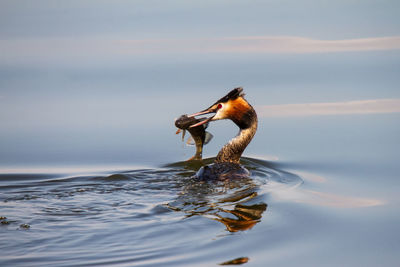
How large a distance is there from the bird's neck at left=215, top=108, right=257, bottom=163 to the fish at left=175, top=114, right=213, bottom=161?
0.37m

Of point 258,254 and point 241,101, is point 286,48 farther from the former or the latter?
point 258,254

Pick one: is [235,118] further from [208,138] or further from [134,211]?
[134,211]

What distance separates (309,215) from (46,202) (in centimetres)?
253

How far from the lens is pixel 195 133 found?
8.95 meters

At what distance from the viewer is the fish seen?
877 centimetres

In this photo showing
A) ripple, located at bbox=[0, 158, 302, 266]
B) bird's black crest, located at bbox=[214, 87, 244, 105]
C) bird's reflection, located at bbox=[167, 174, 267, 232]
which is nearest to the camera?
ripple, located at bbox=[0, 158, 302, 266]

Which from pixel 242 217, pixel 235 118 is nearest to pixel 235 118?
pixel 235 118

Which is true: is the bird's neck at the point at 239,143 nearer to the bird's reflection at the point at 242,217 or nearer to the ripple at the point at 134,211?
the ripple at the point at 134,211

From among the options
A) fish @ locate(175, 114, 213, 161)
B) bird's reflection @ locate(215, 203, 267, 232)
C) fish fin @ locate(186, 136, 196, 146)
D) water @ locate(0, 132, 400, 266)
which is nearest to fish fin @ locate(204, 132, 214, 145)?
fish @ locate(175, 114, 213, 161)

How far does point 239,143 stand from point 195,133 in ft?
1.97

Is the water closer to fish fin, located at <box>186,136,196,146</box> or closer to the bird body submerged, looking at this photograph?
the bird body submerged

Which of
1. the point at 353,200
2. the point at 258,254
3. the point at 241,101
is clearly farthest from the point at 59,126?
the point at 258,254

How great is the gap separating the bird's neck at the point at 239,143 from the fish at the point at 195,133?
37 centimetres

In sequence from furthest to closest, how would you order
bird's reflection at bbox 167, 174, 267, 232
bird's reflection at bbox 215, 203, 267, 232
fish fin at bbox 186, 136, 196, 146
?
fish fin at bbox 186, 136, 196, 146, bird's reflection at bbox 167, 174, 267, 232, bird's reflection at bbox 215, 203, 267, 232
